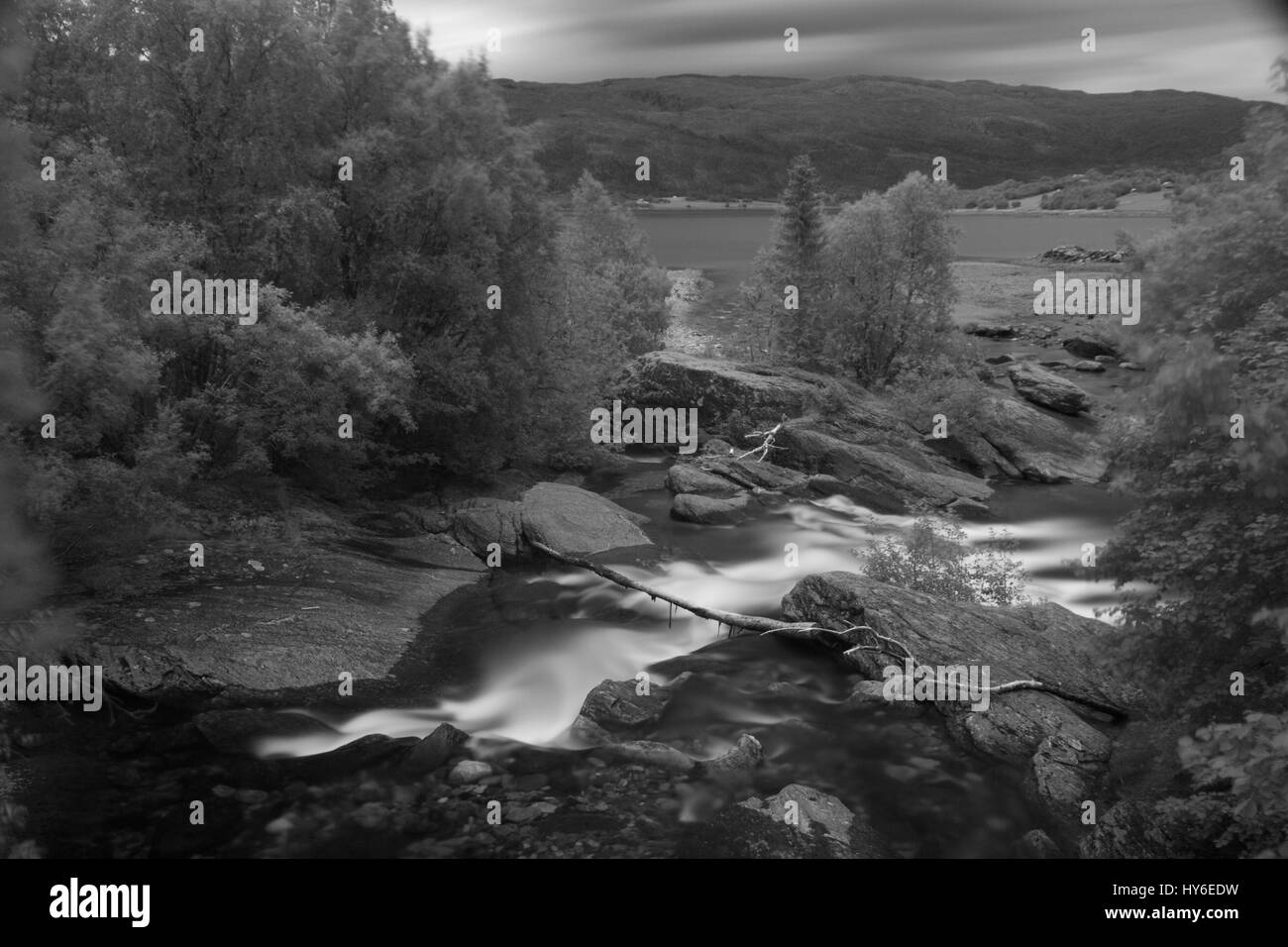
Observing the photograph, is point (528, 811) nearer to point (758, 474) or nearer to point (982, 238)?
point (758, 474)

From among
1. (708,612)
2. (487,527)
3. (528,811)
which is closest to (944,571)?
(708,612)

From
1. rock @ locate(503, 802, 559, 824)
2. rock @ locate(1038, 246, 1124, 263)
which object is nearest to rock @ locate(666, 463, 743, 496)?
rock @ locate(503, 802, 559, 824)

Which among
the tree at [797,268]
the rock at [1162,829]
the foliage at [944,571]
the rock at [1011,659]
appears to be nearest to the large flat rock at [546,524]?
the rock at [1011,659]

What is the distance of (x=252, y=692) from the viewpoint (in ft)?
53.7

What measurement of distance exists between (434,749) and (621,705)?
3.67 m

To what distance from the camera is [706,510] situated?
1163 inches

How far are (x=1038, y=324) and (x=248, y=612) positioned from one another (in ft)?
239

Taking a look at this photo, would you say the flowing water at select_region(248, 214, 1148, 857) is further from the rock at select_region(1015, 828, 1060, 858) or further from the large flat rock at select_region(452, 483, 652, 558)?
the large flat rock at select_region(452, 483, 652, 558)

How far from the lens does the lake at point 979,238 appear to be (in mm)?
137500

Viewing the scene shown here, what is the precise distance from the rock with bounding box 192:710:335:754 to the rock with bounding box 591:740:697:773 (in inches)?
198

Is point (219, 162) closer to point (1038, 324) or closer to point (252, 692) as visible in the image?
point (252, 692)

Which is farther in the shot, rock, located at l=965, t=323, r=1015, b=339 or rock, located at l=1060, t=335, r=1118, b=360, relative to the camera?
rock, located at l=965, t=323, r=1015, b=339

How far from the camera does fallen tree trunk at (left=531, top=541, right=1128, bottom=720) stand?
654 inches
